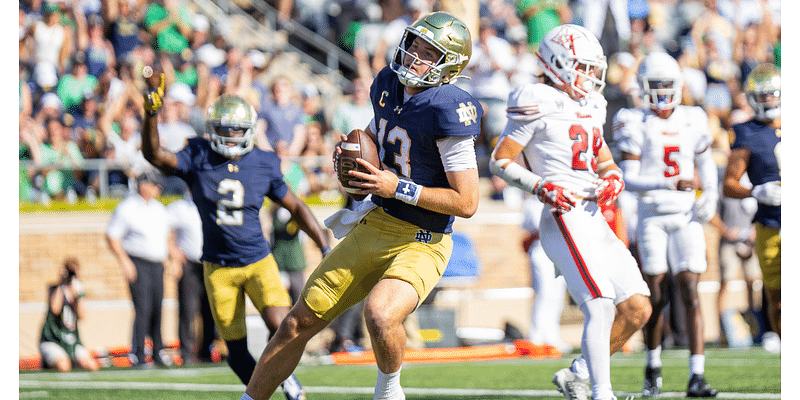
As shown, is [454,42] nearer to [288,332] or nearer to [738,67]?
[288,332]

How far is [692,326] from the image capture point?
21.1 ft

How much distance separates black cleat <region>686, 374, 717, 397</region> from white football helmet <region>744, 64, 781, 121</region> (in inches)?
78.0

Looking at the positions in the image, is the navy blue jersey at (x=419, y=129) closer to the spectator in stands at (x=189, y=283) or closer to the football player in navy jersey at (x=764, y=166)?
the football player in navy jersey at (x=764, y=166)

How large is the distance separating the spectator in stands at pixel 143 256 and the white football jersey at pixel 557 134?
216 inches

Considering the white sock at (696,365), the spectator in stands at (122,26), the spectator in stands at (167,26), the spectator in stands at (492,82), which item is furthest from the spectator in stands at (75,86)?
the white sock at (696,365)

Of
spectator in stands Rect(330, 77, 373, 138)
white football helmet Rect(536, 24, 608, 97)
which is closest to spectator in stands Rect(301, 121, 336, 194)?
spectator in stands Rect(330, 77, 373, 138)

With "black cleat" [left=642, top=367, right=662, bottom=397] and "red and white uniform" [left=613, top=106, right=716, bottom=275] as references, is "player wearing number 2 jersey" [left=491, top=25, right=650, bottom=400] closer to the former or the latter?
"black cleat" [left=642, top=367, right=662, bottom=397]

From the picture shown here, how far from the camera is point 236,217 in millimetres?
5871

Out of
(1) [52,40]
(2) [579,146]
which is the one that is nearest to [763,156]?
(2) [579,146]

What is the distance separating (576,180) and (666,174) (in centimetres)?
187

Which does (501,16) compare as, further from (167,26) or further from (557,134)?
(557,134)

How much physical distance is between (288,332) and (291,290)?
5391 mm

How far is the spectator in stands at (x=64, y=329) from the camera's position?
351 inches

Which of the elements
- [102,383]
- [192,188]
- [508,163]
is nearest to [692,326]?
[508,163]
